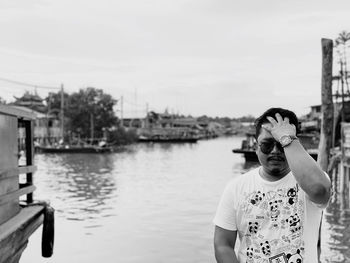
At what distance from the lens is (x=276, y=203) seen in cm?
264

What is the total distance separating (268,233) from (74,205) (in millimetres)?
18441

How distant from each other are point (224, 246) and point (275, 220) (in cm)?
35

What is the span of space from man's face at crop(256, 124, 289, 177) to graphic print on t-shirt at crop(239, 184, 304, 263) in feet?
0.37

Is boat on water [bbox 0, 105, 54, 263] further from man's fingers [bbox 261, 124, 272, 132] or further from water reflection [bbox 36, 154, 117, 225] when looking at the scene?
water reflection [bbox 36, 154, 117, 225]

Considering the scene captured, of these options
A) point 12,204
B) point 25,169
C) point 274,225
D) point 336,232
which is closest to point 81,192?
point 336,232

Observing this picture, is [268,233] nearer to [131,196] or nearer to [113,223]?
[113,223]

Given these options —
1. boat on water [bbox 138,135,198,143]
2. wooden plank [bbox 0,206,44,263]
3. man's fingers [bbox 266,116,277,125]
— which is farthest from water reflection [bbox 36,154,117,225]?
boat on water [bbox 138,135,198,143]

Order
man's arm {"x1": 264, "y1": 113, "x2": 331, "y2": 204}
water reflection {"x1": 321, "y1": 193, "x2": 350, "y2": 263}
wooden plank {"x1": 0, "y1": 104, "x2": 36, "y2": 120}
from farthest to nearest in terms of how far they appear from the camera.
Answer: water reflection {"x1": 321, "y1": 193, "x2": 350, "y2": 263} → wooden plank {"x1": 0, "y1": 104, "x2": 36, "y2": 120} → man's arm {"x1": 264, "y1": 113, "x2": 331, "y2": 204}

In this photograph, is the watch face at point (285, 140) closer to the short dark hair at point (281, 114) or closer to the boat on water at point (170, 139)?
the short dark hair at point (281, 114)

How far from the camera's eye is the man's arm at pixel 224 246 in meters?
2.75

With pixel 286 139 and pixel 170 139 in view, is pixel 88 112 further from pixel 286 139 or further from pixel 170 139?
pixel 286 139

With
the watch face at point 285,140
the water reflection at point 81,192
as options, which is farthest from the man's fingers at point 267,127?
the water reflection at point 81,192

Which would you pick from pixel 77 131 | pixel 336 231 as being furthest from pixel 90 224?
pixel 77 131

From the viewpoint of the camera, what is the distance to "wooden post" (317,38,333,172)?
1020cm
